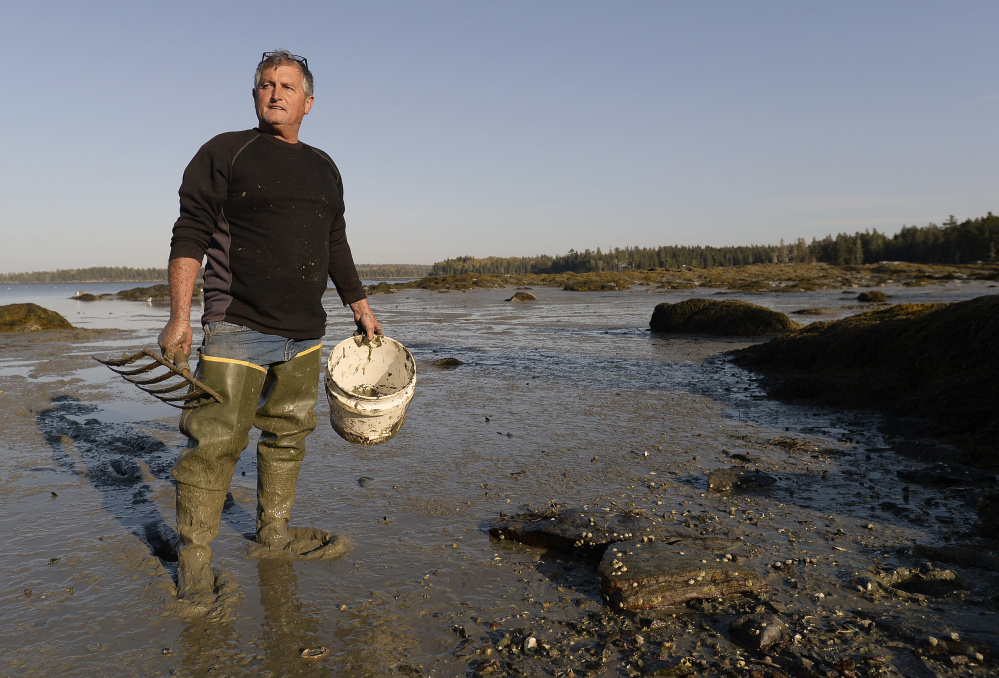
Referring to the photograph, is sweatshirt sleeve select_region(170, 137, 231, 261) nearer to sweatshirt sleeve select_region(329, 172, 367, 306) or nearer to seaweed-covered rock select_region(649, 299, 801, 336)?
sweatshirt sleeve select_region(329, 172, 367, 306)

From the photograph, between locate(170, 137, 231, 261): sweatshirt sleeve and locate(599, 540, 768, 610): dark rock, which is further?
locate(170, 137, 231, 261): sweatshirt sleeve

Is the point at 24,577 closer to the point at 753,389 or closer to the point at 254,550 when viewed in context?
the point at 254,550

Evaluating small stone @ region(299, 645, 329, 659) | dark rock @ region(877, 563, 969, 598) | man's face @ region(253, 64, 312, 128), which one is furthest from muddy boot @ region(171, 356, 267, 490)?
dark rock @ region(877, 563, 969, 598)

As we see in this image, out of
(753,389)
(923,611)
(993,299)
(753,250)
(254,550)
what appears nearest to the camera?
(923,611)

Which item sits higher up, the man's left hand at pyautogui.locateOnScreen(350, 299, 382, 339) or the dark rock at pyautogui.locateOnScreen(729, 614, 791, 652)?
the man's left hand at pyautogui.locateOnScreen(350, 299, 382, 339)

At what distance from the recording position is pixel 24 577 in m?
2.88

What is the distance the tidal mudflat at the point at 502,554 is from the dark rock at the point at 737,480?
19 millimetres

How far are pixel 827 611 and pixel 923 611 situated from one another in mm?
372

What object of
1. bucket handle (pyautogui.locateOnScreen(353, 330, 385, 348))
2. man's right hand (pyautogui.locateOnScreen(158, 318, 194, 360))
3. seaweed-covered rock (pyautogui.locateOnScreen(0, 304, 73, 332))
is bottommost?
seaweed-covered rock (pyautogui.locateOnScreen(0, 304, 73, 332))

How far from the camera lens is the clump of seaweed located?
17.7 ft

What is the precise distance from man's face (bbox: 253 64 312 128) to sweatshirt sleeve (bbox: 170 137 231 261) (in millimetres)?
294

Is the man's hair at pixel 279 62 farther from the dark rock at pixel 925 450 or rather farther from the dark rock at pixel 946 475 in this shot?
the dark rock at pixel 925 450

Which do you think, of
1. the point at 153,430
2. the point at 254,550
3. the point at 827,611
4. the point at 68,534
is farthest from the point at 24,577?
the point at 827,611

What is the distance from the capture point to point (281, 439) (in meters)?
3.29
